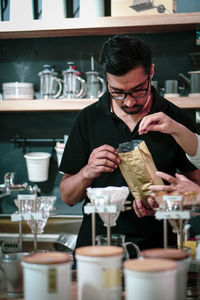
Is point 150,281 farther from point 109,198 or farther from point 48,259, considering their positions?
point 109,198

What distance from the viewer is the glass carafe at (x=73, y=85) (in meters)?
3.03

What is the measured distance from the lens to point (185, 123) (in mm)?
2162

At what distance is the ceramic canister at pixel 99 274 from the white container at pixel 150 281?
0.09m

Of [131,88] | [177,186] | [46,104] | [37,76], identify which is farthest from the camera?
[37,76]

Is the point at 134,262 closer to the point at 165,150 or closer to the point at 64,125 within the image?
the point at 165,150

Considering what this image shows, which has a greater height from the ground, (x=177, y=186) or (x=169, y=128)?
(x=169, y=128)

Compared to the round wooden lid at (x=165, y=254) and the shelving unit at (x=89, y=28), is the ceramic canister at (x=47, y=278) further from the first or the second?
the shelving unit at (x=89, y=28)

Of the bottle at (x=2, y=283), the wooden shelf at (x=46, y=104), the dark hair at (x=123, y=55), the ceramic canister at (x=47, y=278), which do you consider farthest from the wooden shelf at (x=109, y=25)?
the ceramic canister at (x=47, y=278)

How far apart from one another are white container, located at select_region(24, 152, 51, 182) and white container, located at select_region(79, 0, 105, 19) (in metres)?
0.95

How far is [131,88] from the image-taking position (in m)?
1.92

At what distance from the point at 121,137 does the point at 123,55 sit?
38cm

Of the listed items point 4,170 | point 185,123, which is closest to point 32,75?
point 4,170

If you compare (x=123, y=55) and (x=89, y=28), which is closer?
(x=123, y=55)

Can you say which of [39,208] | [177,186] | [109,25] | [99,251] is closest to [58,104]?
[109,25]
